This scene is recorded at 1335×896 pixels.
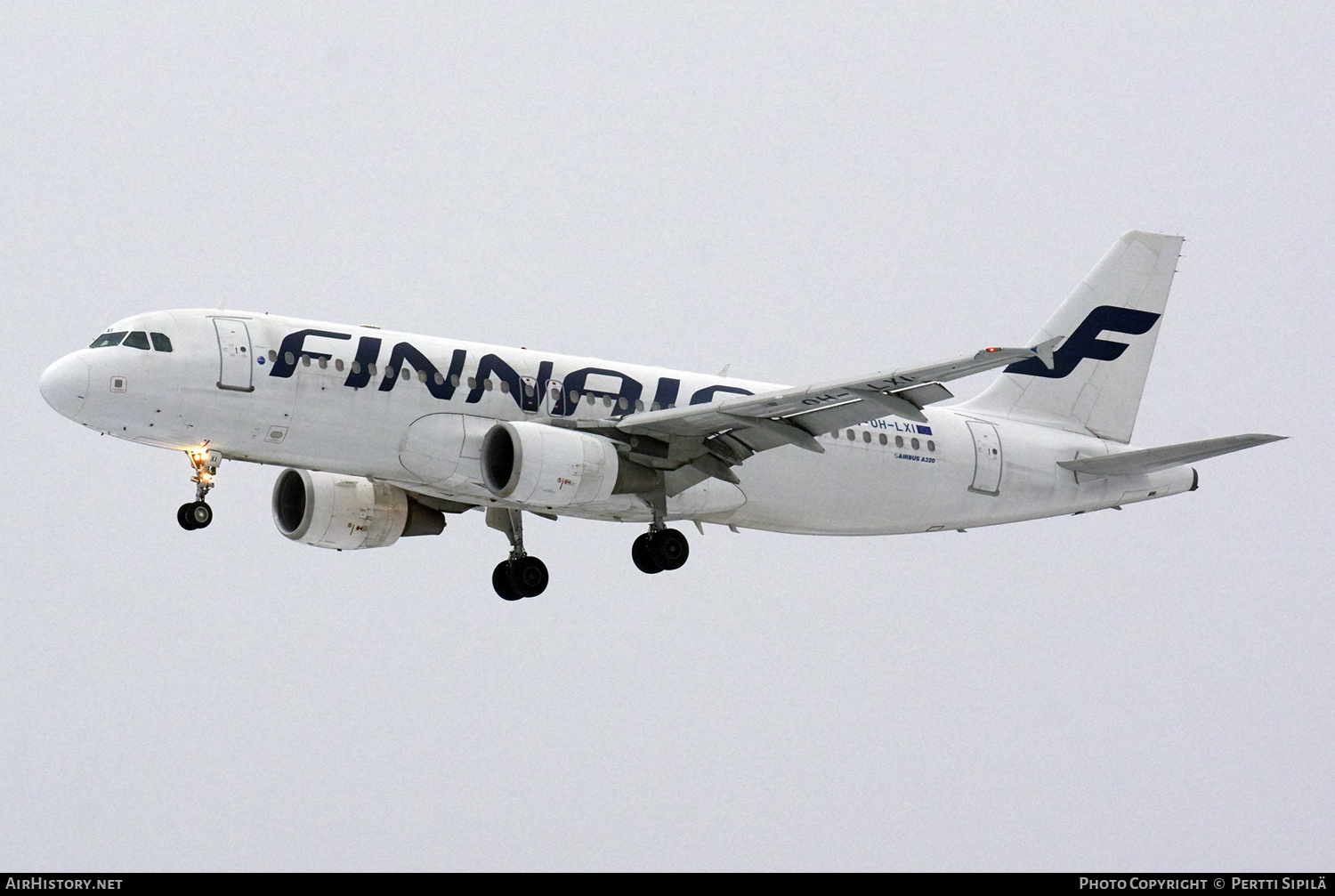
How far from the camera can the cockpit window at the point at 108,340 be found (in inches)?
1371

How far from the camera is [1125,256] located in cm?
4659

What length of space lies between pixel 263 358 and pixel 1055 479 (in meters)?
18.8

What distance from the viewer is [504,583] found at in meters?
41.7

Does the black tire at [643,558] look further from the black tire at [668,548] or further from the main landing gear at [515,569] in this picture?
the main landing gear at [515,569]

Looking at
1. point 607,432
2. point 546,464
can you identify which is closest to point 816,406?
point 607,432

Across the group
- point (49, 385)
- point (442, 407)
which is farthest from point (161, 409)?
point (442, 407)

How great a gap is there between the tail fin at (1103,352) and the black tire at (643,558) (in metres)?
10.2

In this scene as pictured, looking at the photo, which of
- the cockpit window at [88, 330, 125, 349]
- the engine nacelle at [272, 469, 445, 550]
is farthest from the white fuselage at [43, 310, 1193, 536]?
the engine nacelle at [272, 469, 445, 550]

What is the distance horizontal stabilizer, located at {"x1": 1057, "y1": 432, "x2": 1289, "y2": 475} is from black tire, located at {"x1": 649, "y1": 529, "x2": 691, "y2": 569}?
34.0 feet

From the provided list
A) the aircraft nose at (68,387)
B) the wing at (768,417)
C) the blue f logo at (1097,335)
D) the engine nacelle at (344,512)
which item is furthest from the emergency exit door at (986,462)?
the aircraft nose at (68,387)

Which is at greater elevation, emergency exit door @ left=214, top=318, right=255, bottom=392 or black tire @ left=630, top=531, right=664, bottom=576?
emergency exit door @ left=214, top=318, right=255, bottom=392

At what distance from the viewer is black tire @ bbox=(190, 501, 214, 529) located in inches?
1378

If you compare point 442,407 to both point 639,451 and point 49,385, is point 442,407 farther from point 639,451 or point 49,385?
point 49,385

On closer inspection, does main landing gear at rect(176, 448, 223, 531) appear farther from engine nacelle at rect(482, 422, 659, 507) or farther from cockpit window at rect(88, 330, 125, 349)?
engine nacelle at rect(482, 422, 659, 507)
